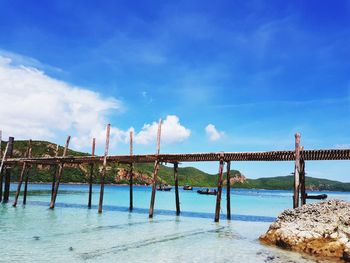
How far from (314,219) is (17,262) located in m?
11.9

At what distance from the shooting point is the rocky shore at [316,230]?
527 inches

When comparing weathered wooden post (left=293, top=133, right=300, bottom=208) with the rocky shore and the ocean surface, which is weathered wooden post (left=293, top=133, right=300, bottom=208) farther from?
the ocean surface

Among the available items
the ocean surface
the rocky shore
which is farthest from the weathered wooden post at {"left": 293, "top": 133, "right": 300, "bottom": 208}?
the ocean surface

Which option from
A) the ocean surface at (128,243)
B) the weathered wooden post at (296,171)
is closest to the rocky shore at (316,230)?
the ocean surface at (128,243)

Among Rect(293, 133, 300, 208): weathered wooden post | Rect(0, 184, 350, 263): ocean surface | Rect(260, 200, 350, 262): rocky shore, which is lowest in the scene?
Rect(0, 184, 350, 263): ocean surface

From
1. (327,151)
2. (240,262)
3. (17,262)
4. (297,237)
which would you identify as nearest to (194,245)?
(240,262)

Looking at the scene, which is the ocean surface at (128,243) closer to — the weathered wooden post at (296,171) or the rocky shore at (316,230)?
the rocky shore at (316,230)

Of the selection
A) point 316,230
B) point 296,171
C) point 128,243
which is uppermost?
point 296,171

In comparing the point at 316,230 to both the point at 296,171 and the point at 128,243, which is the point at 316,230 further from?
the point at 128,243

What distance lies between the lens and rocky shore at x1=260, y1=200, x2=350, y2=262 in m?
13.4

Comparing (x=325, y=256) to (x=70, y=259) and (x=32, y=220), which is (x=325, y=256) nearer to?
(x=70, y=259)

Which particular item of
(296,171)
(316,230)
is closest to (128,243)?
(316,230)

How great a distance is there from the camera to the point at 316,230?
14.0 m

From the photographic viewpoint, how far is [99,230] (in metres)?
19.0
